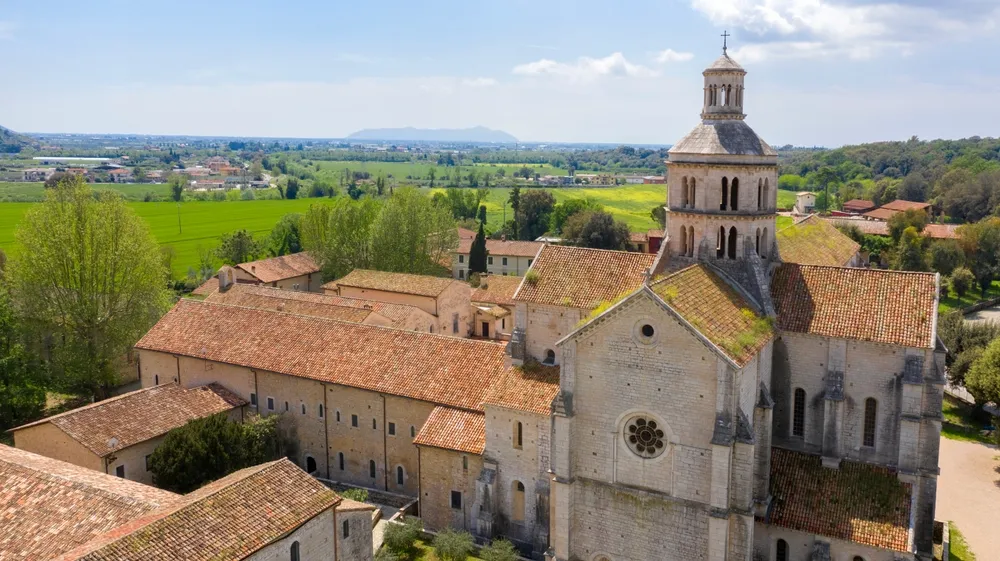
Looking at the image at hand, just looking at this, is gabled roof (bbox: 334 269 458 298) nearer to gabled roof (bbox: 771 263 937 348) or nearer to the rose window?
gabled roof (bbox: 771 263 937 348)

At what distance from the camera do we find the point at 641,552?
26281mm

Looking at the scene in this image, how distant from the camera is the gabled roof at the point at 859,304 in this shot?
2666 cm

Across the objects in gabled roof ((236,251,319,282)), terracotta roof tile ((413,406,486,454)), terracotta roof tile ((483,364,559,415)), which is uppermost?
terracotta roof tile ((483,364,559,415))

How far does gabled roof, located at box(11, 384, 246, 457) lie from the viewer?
32.8m

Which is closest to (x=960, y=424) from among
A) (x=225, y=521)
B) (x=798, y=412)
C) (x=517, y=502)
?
(x=798, y=412)

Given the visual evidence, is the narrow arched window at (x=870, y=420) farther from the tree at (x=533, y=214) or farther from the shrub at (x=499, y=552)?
the tree at (x=533, y=214)

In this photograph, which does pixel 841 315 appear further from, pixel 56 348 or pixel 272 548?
pixel 56 348

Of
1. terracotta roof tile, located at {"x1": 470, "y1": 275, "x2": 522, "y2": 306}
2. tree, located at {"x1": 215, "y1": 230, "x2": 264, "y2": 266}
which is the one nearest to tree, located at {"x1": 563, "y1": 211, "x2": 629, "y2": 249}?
terracotta roof tile, located at {"x1": 470, "y1": 275, "x2": 522, "y2": 306}

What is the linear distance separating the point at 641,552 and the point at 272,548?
12248 mm

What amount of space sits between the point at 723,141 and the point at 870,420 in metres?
11.6

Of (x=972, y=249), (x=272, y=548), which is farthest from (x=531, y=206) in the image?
(x=272, y=548)

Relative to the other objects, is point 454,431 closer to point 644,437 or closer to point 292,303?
point 644,437

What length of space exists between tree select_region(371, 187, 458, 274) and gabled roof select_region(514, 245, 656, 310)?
3791cm

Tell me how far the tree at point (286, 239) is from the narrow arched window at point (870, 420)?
76630mm
